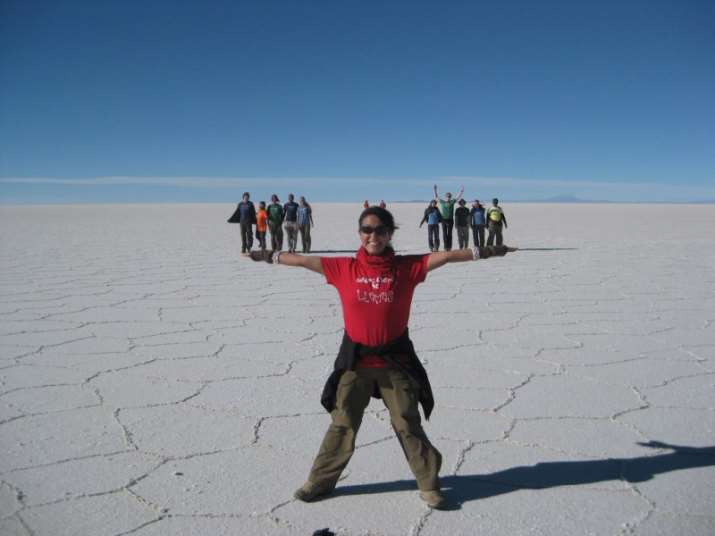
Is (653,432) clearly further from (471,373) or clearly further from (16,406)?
(16,406)

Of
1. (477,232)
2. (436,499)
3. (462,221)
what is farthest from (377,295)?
(477,232)

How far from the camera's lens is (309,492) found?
2705mm

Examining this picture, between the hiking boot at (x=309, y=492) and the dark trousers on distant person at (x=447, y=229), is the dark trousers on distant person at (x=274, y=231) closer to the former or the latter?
the dark trousers on distant person at (x=447, y=229)

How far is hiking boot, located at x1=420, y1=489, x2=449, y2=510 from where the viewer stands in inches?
104

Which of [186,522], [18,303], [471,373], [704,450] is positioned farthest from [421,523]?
[18,303]

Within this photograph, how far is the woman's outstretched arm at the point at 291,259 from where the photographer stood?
107 inches

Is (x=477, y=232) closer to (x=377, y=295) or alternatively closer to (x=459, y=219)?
(x=459, y=219)

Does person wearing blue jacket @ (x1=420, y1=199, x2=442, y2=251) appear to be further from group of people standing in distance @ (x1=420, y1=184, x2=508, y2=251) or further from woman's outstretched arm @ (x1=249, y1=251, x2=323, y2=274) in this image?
woman's outstretched arm @ (x1=249, y1=251, x2=323, y2=274)

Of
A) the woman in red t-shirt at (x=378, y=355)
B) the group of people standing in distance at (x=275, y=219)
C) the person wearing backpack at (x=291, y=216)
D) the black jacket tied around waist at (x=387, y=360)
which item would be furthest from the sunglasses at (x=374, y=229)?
the person wearing backpack at (x=291, y=216)

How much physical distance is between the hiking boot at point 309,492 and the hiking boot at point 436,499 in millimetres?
390

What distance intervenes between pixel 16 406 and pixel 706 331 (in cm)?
520

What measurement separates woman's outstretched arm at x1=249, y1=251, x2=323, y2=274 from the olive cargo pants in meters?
0.44

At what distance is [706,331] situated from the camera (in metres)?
5.79

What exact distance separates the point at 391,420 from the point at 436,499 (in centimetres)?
34
